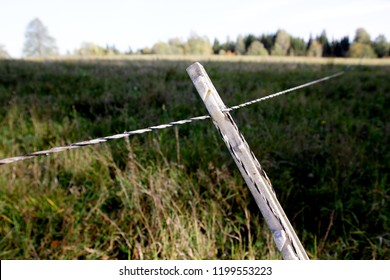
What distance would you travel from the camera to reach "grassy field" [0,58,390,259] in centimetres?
172

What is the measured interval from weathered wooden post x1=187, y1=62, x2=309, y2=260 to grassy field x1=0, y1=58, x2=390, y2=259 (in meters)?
0.97

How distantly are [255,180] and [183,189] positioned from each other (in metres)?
1.48

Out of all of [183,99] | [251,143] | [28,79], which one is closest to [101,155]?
[251,143]

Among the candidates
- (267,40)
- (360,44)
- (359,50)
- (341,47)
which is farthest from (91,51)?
(267,40)

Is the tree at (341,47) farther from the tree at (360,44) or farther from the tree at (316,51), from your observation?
the tree at (316,51)

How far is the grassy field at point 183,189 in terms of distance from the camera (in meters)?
1.72

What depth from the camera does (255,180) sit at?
0.70 metres

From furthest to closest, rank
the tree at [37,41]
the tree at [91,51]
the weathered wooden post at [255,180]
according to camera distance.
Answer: the tree at [37,41], the tree at [91,51], the weathered wooden post at [255,180]

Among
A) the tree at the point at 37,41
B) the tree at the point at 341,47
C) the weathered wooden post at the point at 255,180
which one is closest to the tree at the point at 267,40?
the tree at the point at 341,47

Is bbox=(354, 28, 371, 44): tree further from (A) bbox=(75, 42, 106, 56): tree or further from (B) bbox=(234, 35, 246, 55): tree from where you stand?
(A) bbox=(75, 42, 106, 56): tree

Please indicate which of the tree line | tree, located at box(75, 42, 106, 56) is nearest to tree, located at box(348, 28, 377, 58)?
the tree line

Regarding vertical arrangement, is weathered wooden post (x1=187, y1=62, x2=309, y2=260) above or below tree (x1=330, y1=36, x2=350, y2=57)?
below

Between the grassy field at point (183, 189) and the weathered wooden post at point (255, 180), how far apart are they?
3.18 ft

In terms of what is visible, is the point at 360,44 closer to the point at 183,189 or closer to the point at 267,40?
the point at 267,40
